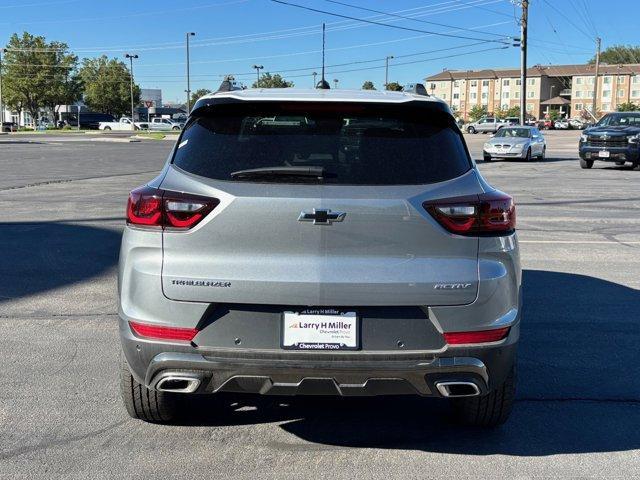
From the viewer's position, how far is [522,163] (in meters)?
28.8

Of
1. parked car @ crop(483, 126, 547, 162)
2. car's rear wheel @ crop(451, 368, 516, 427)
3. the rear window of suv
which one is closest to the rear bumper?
car's rear wheel @ crop(451, 368, 516, 427)

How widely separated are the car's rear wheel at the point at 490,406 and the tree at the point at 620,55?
577 ft

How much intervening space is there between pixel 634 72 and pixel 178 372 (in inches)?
5962

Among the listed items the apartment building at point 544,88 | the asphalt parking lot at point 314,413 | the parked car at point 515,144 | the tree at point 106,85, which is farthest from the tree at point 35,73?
the asphalt parking lot at point 314,413

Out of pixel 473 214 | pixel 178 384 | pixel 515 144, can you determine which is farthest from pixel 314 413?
pixel 515 144

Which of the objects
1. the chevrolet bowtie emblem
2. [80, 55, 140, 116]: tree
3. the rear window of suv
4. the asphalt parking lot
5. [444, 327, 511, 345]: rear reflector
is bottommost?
the asphalt parking lot

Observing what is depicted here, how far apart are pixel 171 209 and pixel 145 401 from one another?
1.15 metres

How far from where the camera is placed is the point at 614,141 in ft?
81.7

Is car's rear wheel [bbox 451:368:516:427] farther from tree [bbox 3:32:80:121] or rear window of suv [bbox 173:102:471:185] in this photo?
tree [bbox 3:32:80:121]

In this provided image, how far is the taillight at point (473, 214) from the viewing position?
333 centimetres

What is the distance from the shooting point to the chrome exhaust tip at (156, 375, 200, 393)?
3.35 meters

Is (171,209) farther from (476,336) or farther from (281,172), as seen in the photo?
(476,336)

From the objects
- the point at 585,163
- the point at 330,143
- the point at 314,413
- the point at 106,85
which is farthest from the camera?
the point at 106,85

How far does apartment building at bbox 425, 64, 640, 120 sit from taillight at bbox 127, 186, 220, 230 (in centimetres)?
13988
